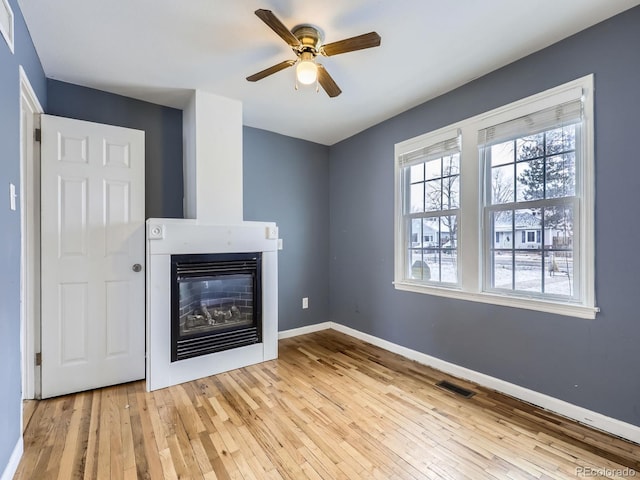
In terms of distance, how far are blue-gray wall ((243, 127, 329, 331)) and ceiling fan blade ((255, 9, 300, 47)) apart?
1.88 metres

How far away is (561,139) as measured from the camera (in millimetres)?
2145

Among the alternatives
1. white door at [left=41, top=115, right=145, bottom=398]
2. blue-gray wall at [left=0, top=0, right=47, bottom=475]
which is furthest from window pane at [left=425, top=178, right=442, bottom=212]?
blue-gray wall at [left=0, top=0, right=47, bottom=475]

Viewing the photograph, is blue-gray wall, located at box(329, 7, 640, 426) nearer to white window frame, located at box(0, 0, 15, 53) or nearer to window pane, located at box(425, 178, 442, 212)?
window pane, located at box(425, 178, 442, 212)

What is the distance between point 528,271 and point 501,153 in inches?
37.9

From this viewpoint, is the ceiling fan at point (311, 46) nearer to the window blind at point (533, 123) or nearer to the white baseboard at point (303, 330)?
the window blind at point (533, 123)

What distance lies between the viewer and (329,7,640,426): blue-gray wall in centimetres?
183

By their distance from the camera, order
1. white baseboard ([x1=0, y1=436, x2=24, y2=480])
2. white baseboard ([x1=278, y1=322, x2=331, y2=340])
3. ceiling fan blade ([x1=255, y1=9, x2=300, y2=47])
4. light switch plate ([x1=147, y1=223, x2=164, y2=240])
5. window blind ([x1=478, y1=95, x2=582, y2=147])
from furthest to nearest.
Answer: white baseboard ([x1=278, y1=322, x2=331, y2=340]) < light switch plate ([x1=147, y1=223, x2=164, y2=240]) < window blind ([x1=478, y1=95, x2=582, y2=147]) < ceiling fan blade ([x1=255, y1=9, x2=300, y2=47]) < white baseboard ([x1=0, y1=436, x2=24, y2=480])

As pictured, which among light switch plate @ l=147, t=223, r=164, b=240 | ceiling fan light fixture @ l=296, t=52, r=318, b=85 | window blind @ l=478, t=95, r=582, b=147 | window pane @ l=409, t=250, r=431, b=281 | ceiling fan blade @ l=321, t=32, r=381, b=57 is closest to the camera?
ceiling fan blade @ l=321, t=32, r=381, b=57

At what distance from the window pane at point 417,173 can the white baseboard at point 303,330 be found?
7.34 ft

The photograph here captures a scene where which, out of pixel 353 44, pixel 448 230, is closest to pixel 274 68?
pixel 353 44

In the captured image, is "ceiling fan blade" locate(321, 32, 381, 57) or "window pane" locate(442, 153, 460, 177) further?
"window pane" locate(442, 153, 460, 177)

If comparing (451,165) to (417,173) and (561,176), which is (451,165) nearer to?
(417,173)

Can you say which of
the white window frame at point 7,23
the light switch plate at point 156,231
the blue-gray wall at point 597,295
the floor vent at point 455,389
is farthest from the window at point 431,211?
the white window frame at point 7,23

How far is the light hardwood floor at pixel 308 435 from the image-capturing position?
161 cm
